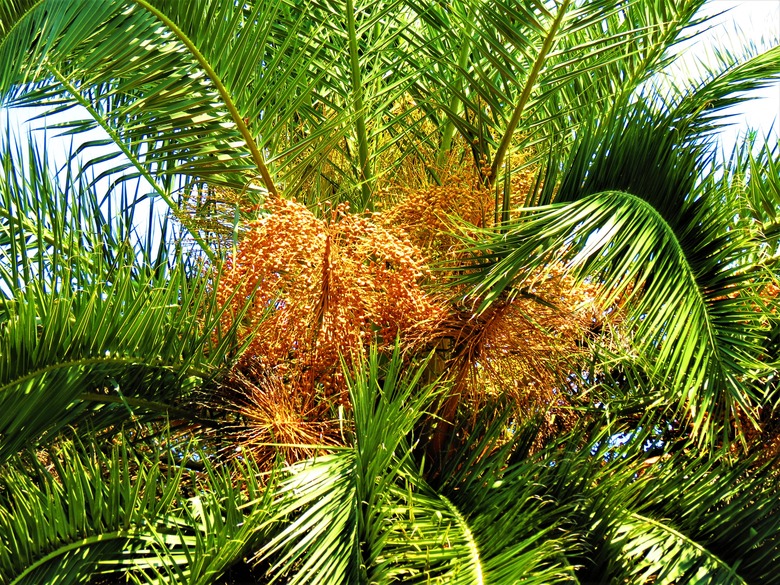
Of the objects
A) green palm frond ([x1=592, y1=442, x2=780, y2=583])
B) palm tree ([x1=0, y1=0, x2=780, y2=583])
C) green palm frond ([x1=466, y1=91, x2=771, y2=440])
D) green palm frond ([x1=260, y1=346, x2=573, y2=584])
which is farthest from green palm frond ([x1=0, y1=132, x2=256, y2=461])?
green palm frond ([x1=592, y1=442, x2=780, y2=583])

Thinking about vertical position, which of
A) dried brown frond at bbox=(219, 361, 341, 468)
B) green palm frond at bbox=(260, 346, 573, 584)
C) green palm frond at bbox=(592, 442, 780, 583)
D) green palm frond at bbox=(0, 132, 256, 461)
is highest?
green palm frond at bbox=(0, 132, 256, 461)

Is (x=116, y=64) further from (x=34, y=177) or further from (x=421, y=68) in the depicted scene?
(x=421, y=68)

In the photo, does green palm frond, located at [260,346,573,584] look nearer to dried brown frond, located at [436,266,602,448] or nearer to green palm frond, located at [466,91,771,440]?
dried brown frond, located at [436,266,602,448]

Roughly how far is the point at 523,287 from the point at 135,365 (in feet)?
4.66

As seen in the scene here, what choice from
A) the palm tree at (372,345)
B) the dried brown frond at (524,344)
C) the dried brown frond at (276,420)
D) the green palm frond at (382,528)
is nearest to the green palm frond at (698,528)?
the palm tree at (372,345)

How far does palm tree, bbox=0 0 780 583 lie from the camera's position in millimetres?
2992

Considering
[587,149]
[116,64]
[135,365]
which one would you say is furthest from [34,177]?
[587,149]

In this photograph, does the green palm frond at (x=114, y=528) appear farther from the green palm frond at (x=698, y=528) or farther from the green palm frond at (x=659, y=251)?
the green palm frond at (x=698, y=528)

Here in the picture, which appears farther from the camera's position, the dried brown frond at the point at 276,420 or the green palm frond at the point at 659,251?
the dried brown frond at the point at 276,420

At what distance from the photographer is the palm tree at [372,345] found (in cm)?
299

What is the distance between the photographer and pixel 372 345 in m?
3.10

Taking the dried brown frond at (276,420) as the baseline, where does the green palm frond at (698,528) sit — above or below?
below

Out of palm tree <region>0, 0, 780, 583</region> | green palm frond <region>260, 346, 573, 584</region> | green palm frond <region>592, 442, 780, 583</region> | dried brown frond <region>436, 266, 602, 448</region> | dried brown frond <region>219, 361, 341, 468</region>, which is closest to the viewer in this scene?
green palm frond <region>260, 346, 573, 584</region>

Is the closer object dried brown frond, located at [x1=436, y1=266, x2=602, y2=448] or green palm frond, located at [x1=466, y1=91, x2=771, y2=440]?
green palm frond, located at [x1=466, y1=91, x2=771, y2=440]
